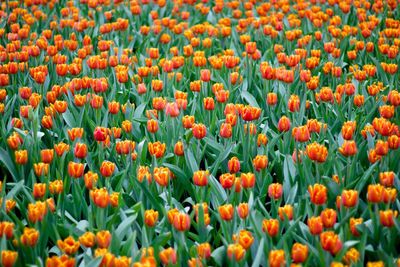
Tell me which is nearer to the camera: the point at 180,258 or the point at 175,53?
the point at 180,258

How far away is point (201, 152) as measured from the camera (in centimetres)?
296

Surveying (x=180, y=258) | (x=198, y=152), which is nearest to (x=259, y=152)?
(x=198, y=152)

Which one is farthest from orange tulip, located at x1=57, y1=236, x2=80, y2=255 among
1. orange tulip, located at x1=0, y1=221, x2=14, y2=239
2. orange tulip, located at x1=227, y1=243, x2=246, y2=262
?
orange tulip, located at x1=227, y1=243, x2=246, y2=262

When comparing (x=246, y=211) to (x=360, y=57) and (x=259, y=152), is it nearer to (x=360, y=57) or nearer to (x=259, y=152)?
(x=259, y=152)

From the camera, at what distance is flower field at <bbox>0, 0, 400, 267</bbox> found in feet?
7.28

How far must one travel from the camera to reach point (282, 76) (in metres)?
3.70

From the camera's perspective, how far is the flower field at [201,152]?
2.22m

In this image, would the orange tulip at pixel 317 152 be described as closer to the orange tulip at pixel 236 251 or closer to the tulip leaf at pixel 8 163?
the orange tulip at pixel 236 251

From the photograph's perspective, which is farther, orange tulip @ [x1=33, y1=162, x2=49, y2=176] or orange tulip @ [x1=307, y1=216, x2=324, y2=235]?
orange tulip @ [x1=33, y1=162, x2=49, y2=176]

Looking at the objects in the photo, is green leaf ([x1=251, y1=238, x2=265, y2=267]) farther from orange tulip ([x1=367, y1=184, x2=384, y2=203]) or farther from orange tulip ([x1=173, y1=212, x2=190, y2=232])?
orange tulip ([x1=367, y1=184, x2=384, y2=203])

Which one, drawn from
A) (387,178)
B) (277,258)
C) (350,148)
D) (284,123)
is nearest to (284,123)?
(284,123)

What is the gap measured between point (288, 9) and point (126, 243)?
164 inches

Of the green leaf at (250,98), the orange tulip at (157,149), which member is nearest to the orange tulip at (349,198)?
the orange tulip at (157,149)

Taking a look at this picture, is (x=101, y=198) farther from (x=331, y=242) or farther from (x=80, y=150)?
(x=331, y=242)
